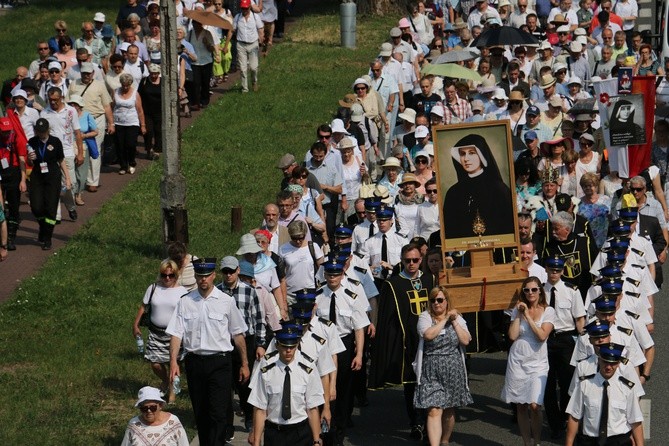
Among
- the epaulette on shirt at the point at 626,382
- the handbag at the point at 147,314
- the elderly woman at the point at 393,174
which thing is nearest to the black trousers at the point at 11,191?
the elderly woman at the point at 393,174

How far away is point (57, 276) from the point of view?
20859 mm

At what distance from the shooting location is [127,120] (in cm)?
2484

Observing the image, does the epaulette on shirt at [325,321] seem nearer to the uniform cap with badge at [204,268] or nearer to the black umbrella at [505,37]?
the uniform cap with badge at [204,268]

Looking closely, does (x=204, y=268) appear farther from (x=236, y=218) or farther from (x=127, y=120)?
(x=127, y=120)

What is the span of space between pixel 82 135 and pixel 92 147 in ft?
1.38

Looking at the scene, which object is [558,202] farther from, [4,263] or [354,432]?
[4,263]

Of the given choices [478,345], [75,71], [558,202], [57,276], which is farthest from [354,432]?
[75,71]

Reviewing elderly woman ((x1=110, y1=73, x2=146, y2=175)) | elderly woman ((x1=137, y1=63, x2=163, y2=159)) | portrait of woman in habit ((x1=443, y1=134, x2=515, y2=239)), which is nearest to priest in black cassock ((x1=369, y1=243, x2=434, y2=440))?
portrait of woman in habit ((x1=443, y1=134, x2=515, y2=239))

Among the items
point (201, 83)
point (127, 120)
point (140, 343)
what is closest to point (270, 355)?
point (140, 343)

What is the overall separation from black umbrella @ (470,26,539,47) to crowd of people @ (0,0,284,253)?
511 cm

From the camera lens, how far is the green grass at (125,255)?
16.2m

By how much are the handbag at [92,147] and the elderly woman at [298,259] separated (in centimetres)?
739

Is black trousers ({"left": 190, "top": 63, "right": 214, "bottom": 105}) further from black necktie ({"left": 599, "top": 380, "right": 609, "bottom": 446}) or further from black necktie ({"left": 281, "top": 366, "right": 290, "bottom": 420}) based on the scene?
black necktie ({"left": 599, "top": 380, "right": 609, "bottom": 446})

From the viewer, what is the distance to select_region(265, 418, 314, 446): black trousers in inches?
542
